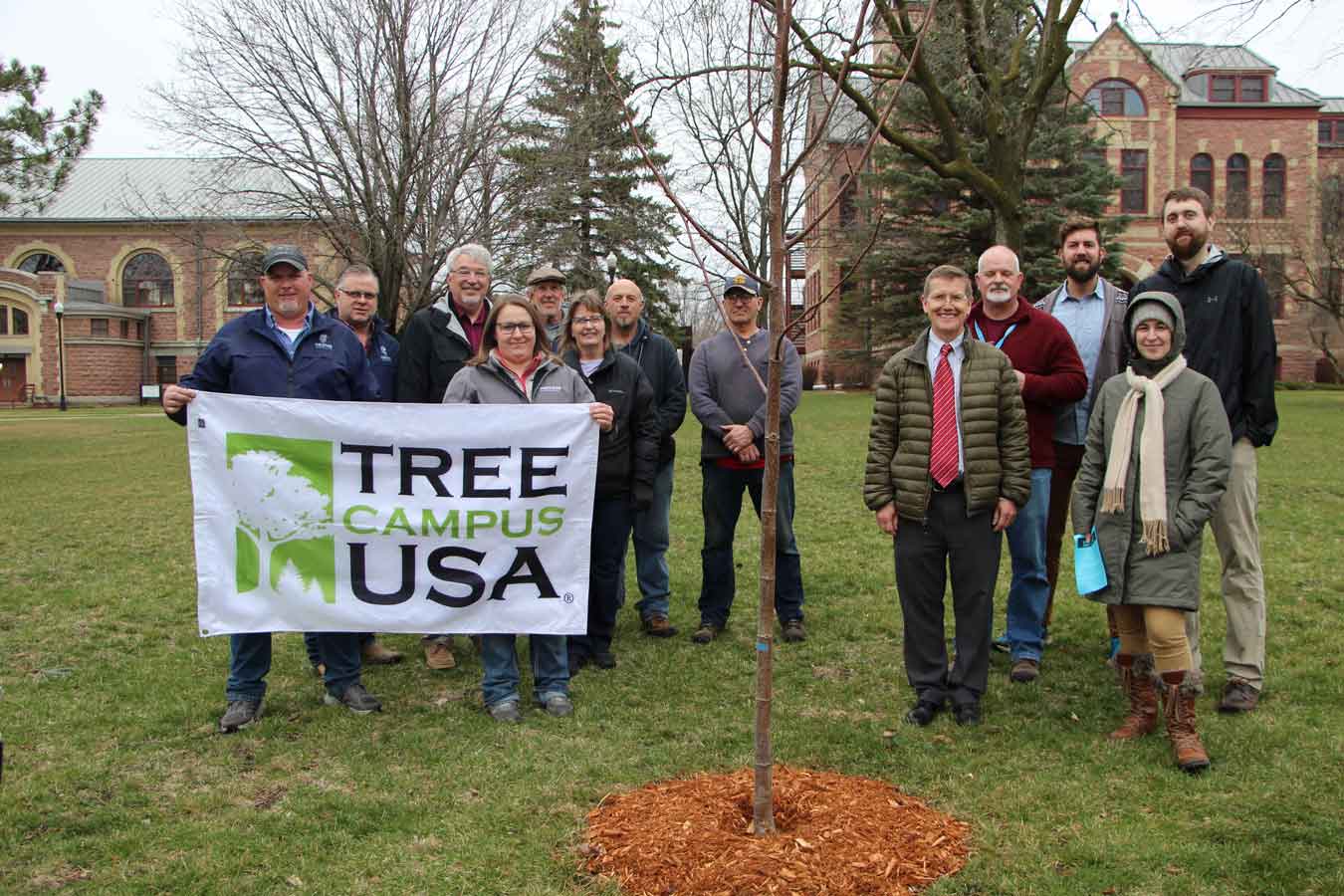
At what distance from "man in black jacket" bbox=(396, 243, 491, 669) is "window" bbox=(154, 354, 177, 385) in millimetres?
61567

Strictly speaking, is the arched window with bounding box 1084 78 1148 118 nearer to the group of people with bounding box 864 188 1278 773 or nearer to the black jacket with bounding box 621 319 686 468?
the black jacket with bounding box 621 319 686 468

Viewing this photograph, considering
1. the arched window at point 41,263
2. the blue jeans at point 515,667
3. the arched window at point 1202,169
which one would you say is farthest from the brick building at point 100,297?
the blue jeans at point 515,667

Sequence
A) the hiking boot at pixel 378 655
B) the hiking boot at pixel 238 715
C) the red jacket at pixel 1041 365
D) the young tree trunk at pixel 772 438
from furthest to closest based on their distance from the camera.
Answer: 1. the hiking boot at pixel 378 655
2. the red jacket at pixel 1041 365
3. the hiking boot at pixel 238 715
4. the young tree trunk at pixel 772 438

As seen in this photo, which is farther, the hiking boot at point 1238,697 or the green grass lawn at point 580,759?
the hiking boot at point 1238,697

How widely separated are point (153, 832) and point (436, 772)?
1.12m

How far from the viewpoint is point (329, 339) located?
5.53 metres

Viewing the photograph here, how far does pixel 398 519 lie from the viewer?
17.8 feet

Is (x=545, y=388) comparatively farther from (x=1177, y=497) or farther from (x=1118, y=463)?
(x=1177, y=497)

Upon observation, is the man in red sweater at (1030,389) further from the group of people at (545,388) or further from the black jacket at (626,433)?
the black jacket at (626,433)

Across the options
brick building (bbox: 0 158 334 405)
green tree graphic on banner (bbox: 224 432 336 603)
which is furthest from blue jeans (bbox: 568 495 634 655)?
brick building (bbox: 0 158 334 405)

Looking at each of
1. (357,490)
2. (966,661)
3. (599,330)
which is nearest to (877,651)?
(966,661)

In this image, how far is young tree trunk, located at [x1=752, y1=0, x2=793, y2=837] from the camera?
10.9 ft

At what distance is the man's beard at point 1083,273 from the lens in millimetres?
5844

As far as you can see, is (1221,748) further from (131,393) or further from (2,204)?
(131,393)
